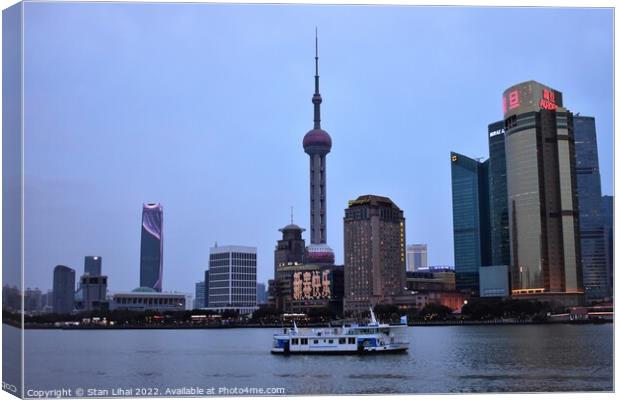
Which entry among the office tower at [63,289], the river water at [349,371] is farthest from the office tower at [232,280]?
the river water at [349,371]

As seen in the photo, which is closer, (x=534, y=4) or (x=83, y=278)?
(x=534, y=4)

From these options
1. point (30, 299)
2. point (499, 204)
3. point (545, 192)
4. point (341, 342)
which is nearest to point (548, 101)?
point (545, 192)

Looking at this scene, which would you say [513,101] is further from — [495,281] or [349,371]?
[349,371]

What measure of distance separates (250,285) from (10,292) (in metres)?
172

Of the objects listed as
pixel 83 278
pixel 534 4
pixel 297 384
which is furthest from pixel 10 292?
pixel 83 278

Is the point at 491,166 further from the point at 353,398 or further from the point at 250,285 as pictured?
the point at 353,398

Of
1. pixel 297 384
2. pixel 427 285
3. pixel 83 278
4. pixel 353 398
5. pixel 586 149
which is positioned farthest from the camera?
pixel 427 285

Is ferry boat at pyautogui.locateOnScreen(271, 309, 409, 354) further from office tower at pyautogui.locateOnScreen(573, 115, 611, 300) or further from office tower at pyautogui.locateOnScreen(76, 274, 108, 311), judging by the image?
office tower at pyautogui.locateOnScreen(76, 274, 108, 311)

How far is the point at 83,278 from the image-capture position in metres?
156

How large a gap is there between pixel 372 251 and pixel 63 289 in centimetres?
6174

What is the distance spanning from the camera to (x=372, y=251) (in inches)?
6348

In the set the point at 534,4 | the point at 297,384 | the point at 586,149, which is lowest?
the point at 297,384

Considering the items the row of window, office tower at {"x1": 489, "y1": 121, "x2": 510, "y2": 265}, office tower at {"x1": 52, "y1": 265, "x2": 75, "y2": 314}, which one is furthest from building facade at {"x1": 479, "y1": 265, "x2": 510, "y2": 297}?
the row of window

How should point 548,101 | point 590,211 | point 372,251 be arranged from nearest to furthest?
point 590,211 < point 548,101 < point 372,251
